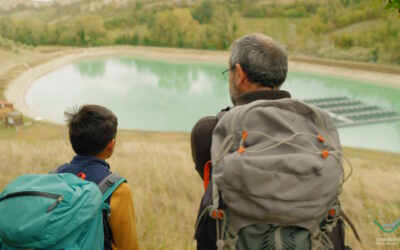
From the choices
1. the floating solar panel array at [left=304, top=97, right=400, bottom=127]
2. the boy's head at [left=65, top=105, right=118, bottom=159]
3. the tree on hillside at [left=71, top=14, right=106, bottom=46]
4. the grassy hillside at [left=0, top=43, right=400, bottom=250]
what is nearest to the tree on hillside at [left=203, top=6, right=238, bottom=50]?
the tree on hillside at [left=71, top=14, right=106, bottom=46]

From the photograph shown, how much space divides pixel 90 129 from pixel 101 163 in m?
0.16

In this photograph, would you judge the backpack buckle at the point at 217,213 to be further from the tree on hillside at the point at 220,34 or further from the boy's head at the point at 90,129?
the tree on hillside at the point at 220,34

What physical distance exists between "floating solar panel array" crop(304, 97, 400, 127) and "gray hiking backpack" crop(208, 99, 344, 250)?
15.9m

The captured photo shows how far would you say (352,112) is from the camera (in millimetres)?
19172

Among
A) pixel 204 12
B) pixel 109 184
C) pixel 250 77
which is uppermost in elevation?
pixel 204 12

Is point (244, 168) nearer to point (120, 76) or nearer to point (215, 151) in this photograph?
point (215, 151)

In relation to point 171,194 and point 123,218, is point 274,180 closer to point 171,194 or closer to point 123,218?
point 123,218

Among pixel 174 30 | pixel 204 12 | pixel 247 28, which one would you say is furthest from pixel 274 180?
pixel 204 12

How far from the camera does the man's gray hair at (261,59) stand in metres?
1.44

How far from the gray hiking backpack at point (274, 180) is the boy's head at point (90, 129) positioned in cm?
71

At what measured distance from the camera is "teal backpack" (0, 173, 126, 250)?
1.26m

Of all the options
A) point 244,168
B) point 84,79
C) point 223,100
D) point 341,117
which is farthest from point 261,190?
point 84,79

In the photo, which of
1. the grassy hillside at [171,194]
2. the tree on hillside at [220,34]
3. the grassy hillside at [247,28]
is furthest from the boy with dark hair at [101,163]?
the tree on hillside at [220,34]
